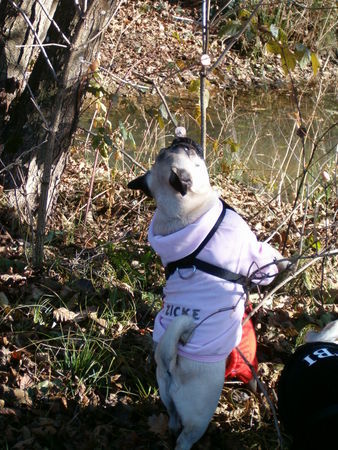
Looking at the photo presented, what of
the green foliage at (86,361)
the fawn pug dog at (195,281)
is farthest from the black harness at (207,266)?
the green foliage at (86,361)

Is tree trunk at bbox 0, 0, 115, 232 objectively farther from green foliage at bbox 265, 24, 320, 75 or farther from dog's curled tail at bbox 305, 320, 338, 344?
dog's curled tail at bbox 305, 320, 338, 344

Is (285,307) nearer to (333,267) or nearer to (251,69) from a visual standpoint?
(333,267)

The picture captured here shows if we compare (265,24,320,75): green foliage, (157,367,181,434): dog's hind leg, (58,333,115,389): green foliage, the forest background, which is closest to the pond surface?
the forest background

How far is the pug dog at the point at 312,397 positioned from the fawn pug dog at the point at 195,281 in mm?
394

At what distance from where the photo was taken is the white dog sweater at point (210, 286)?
3088mm

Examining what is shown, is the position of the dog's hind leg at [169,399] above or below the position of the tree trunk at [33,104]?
below

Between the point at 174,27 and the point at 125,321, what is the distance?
31.4 ft

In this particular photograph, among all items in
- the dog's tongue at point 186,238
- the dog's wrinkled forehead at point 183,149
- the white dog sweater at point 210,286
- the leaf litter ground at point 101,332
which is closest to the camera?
the white dog sweater at point 210,286

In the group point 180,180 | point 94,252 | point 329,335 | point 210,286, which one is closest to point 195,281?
point 210,286

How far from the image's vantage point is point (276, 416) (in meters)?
3.41

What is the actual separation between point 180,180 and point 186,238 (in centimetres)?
32

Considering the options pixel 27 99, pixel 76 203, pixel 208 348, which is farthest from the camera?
pixel 76 203

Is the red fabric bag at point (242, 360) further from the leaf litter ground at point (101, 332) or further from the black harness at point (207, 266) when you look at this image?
the black harness at point (207, 266)

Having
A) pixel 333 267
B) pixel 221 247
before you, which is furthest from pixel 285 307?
pixel 221 247
